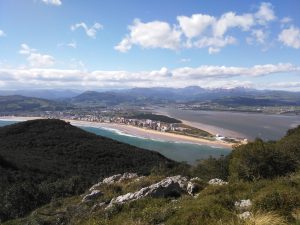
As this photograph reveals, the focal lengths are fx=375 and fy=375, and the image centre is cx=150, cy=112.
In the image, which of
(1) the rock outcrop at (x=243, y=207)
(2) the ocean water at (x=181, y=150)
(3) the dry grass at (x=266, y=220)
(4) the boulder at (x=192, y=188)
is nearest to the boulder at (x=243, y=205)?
(1) the rock outcrop at (x=243, y=207)

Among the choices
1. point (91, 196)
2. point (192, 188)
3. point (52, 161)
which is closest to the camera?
point (192, 188)

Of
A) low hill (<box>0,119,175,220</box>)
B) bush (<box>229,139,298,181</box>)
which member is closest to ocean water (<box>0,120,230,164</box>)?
low hill (<box>0,119,175,220</box>)

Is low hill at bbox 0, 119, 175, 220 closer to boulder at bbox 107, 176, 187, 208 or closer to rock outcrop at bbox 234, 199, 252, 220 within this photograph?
boulder at bbox 107, 176, 187, 208

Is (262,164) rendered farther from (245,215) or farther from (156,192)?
(245,215)

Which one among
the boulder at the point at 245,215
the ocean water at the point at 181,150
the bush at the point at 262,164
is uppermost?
the boulder at the point at 245,215

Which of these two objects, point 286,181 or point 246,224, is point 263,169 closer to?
point 286,181

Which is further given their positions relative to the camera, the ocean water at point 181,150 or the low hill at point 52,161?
the ocean water at point 181,150

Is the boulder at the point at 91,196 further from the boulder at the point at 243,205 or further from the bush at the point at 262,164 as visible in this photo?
the boulder at the point at 243,205

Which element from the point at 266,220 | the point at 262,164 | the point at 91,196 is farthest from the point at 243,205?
the point at 262,164
